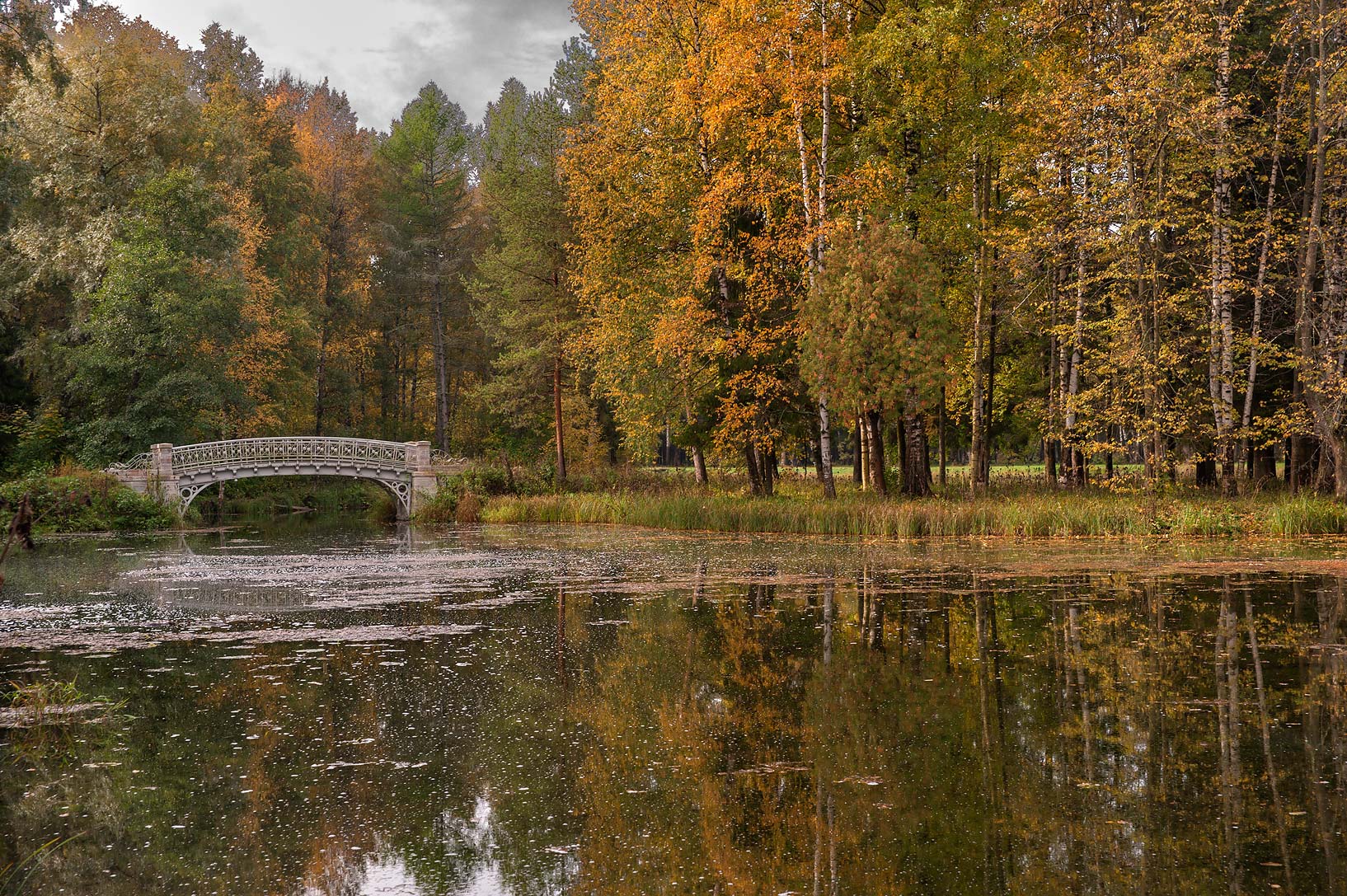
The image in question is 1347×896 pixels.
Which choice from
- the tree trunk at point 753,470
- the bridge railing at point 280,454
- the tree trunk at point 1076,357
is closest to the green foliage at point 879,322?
the tree trunk at point 1076,357

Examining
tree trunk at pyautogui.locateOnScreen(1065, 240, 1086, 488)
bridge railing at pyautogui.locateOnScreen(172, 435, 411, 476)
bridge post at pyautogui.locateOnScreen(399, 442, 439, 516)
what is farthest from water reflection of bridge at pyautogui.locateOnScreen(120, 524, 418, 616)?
bridge post at pyautogui.locateOnScreen(399, 442, 439, 516)

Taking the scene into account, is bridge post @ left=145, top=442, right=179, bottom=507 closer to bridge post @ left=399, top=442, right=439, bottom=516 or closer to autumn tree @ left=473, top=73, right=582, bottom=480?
bridge post @ left=399, top=442, right=439, bottom=516

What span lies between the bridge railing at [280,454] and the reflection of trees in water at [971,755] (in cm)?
2578

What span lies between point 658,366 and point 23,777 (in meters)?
23.0

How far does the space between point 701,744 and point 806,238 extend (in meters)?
16.7

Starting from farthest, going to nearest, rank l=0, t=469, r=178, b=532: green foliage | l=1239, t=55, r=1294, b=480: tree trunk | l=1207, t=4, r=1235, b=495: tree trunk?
l=0, t=469, r=178, b=532: green foliage → l=1207, t=4, r=1235, b=495: tree trunk → l=1239, t=55, r=1294, b=480: tree trunk

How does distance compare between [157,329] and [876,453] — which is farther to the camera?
[157,329]

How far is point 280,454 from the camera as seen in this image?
107ft

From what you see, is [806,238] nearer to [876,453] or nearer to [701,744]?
[876,453]

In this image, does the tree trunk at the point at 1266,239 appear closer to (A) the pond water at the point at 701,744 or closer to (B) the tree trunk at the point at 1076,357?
(B) the tree trunk at the point at 1076,357

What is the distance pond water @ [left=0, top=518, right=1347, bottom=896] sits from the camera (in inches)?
144

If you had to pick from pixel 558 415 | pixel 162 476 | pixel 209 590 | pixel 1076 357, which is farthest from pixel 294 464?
pixel 1076 357

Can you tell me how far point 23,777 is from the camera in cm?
496

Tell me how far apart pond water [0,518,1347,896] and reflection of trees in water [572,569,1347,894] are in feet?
0.07
